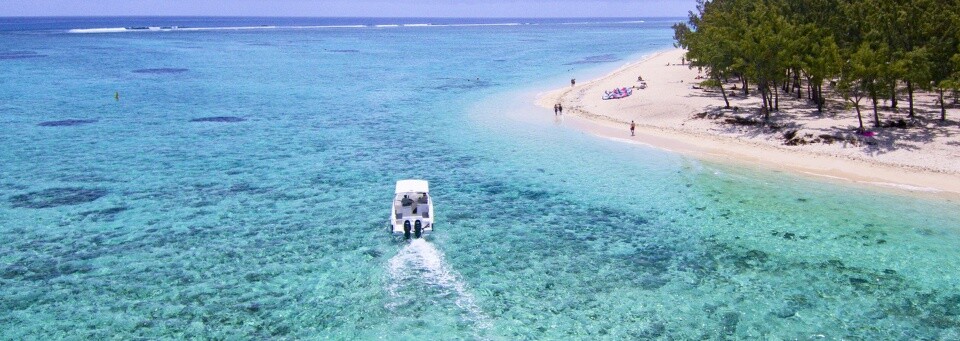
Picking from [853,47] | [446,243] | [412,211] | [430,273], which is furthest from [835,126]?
[430,273]

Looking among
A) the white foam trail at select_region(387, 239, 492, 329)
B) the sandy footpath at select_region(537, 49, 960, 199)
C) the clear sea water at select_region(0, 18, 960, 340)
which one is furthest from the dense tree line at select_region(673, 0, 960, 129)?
the white foam trail at select_region(387, 239, 492, 329)

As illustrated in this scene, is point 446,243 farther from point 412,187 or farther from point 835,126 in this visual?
point 835,126

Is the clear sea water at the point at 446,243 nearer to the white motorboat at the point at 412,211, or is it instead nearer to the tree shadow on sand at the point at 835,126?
the white motorboat at the point at 412,211

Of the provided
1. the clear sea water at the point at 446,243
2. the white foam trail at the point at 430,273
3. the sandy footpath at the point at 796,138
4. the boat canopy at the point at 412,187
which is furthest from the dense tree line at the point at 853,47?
the white foam trail at the point at 430,273

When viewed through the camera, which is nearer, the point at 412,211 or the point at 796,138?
the point at 412,211

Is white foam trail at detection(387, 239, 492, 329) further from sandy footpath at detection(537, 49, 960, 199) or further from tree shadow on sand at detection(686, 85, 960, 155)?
tree shadow on sand at detection(686, 85, 960, 155)

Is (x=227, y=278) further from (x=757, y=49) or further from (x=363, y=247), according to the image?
(x=757, y=49)
